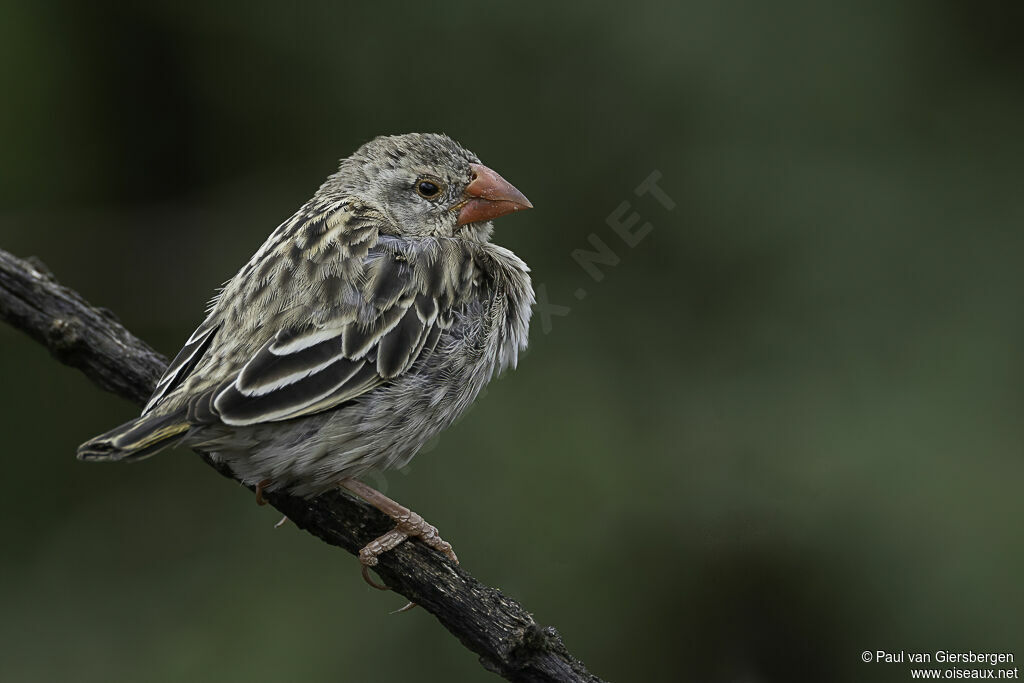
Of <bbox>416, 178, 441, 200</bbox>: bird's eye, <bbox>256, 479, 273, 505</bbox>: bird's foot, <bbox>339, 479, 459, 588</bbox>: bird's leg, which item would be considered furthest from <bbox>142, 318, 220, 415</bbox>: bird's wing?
<bbox>416, 178, 441, 200</bbox>: bird's eye

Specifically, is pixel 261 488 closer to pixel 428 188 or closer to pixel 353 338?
pixel 353 338

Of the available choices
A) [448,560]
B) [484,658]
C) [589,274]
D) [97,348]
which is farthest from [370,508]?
[589,274]

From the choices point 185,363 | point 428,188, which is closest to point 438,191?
point 428,188

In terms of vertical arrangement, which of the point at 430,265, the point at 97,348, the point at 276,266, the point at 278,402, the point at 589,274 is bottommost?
the point at 97,348

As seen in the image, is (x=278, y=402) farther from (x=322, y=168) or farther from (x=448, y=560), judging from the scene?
(x=322, y=168)

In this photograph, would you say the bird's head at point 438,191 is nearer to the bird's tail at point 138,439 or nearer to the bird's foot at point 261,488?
the bird's foot at point 261,488

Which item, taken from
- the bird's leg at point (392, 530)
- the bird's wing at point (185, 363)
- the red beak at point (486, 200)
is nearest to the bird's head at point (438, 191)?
the red beak at point (486, 200)
